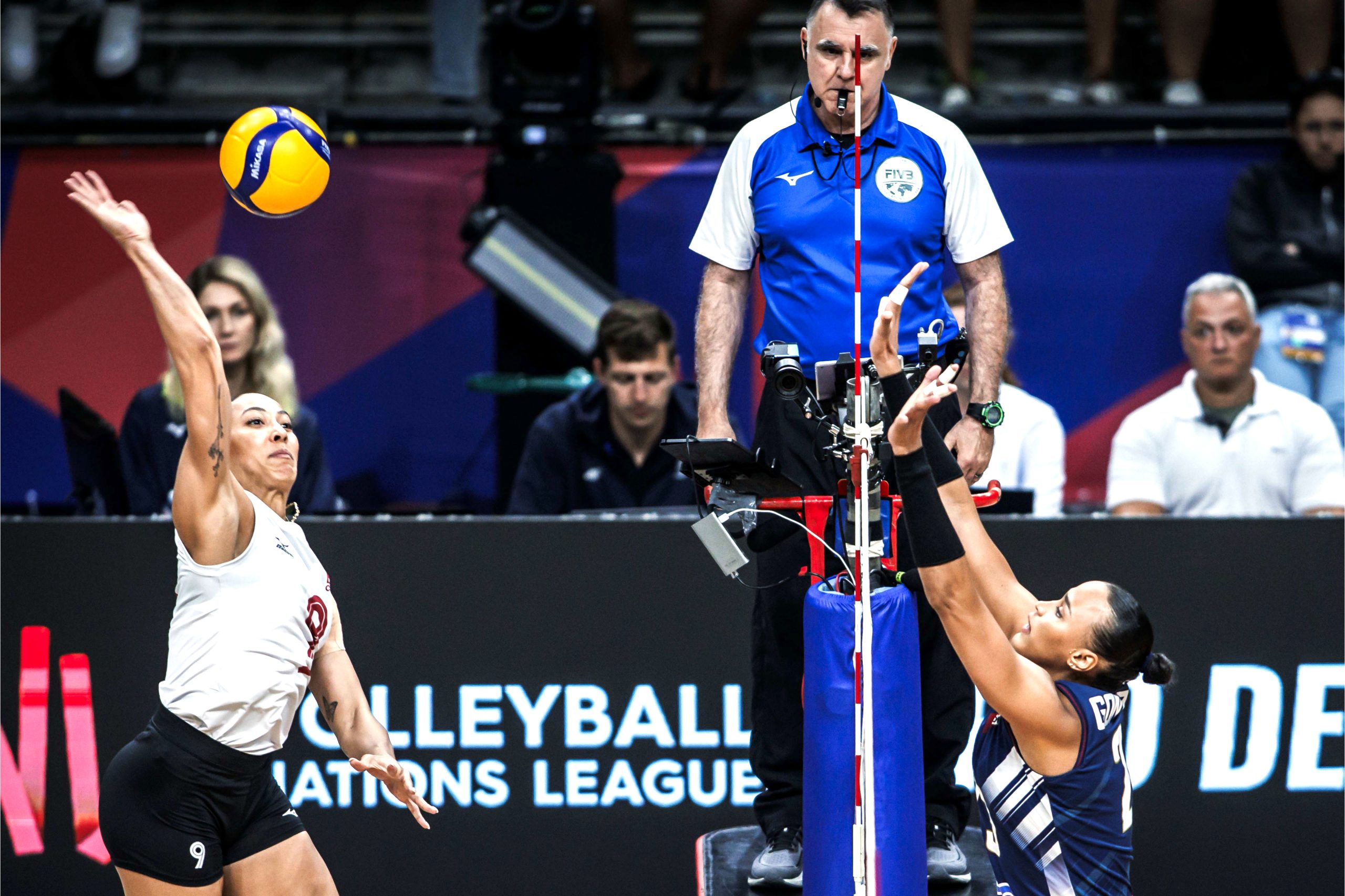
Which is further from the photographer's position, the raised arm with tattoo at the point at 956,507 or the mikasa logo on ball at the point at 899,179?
the mikasa logo on ball at the point at 899,179

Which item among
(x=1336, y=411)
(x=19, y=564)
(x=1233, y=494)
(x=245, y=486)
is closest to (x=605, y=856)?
(x=245, y=486)

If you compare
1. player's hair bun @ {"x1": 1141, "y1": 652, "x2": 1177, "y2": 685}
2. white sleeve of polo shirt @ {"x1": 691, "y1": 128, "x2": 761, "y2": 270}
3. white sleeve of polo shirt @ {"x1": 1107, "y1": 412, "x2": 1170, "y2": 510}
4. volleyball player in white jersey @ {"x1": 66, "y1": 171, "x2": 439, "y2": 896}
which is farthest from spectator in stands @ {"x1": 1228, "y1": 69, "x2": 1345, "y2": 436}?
volleyball player in white jersey @ {"x1": 66, "y1": 171, "x2": 439, "y2": 896}

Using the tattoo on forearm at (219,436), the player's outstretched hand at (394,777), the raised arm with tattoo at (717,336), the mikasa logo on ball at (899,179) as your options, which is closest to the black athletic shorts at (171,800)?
the player's outstretched hand at (394,777)

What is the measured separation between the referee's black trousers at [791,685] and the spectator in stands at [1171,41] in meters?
4.14

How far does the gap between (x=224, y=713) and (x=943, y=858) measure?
1817 mm

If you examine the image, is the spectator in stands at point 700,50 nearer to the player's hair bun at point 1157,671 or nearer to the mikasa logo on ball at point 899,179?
the mikasa logo on ball at point 899,179

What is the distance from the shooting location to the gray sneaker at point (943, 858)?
404cm

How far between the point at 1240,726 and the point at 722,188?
237 centimetres

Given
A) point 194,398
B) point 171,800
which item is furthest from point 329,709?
point 194,398

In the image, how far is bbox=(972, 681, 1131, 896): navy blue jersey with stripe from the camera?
369cm

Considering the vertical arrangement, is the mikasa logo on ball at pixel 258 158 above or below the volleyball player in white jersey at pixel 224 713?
above

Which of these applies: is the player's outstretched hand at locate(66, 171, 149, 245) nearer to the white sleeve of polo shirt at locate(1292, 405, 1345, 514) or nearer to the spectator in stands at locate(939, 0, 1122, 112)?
the white sleeve of polo shirt at locate(1292, 405, 1345, 514)

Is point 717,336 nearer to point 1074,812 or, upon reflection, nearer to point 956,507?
point 956,507

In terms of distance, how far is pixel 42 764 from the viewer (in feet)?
16.1
